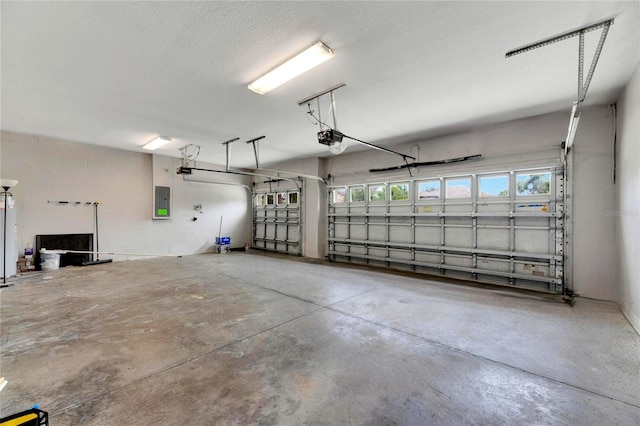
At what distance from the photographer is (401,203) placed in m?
6.18

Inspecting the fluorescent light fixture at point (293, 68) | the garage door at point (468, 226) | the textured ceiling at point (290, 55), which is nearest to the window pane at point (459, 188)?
the garage door at point (468, 226)

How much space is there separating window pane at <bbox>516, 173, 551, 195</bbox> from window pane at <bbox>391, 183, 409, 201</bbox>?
6.89 feet

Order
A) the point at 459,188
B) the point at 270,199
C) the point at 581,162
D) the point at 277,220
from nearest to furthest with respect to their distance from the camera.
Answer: the point at 581,162
the point at 459,188
the point at 277,220
the point at 270,199

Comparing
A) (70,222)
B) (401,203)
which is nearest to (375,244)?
(401,203)

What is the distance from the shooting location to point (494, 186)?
4.99 m

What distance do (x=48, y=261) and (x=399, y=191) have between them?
789cm

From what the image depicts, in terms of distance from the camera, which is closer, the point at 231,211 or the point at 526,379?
the point at 526,379

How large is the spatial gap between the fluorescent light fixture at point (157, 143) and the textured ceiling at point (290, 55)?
1048 millimetres

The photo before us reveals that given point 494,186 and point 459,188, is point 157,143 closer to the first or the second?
point 459,188

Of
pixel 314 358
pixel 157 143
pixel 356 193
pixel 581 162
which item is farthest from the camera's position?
pixel 356 193

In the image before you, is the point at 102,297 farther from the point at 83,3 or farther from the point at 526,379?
the point at 526,379

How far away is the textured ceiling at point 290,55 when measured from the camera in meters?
2.12

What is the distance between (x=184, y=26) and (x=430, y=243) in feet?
17.8

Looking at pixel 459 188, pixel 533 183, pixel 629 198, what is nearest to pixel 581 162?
pixel 533 183
